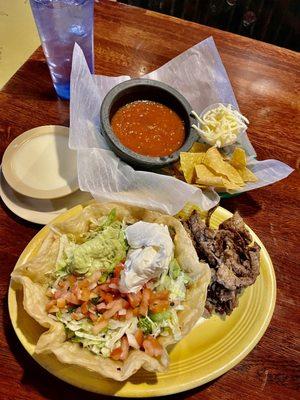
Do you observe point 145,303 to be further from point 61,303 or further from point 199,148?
point 199,148

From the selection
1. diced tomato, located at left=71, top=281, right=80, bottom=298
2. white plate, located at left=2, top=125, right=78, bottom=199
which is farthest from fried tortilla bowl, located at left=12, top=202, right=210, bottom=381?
white plate, located at left=2, top=125, right=78, bottom=199

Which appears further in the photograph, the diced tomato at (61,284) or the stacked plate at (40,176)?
the stacked plate at (40,176)

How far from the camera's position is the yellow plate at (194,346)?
158 cm

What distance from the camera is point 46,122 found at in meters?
2.47

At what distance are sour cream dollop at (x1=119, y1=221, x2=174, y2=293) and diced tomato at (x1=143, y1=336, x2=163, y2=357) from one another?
20 cm

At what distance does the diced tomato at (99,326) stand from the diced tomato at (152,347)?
0.56 feet

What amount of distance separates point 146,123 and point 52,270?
39.6 inches

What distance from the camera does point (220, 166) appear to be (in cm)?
217

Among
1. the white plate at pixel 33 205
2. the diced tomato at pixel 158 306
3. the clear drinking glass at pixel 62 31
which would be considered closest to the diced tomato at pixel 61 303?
the diced tomato at pixel 158 306

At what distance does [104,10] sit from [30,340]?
2.31m

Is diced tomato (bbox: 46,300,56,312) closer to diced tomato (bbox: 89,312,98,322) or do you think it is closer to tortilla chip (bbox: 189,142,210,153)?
diced tomato (bbox: 89,312,98,322)

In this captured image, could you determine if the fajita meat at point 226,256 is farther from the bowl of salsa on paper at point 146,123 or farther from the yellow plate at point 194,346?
the bowl of salsa on paper at point 146,123

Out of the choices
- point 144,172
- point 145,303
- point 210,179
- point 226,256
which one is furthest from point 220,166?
point 145,303

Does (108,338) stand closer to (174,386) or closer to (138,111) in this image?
(174,386)
